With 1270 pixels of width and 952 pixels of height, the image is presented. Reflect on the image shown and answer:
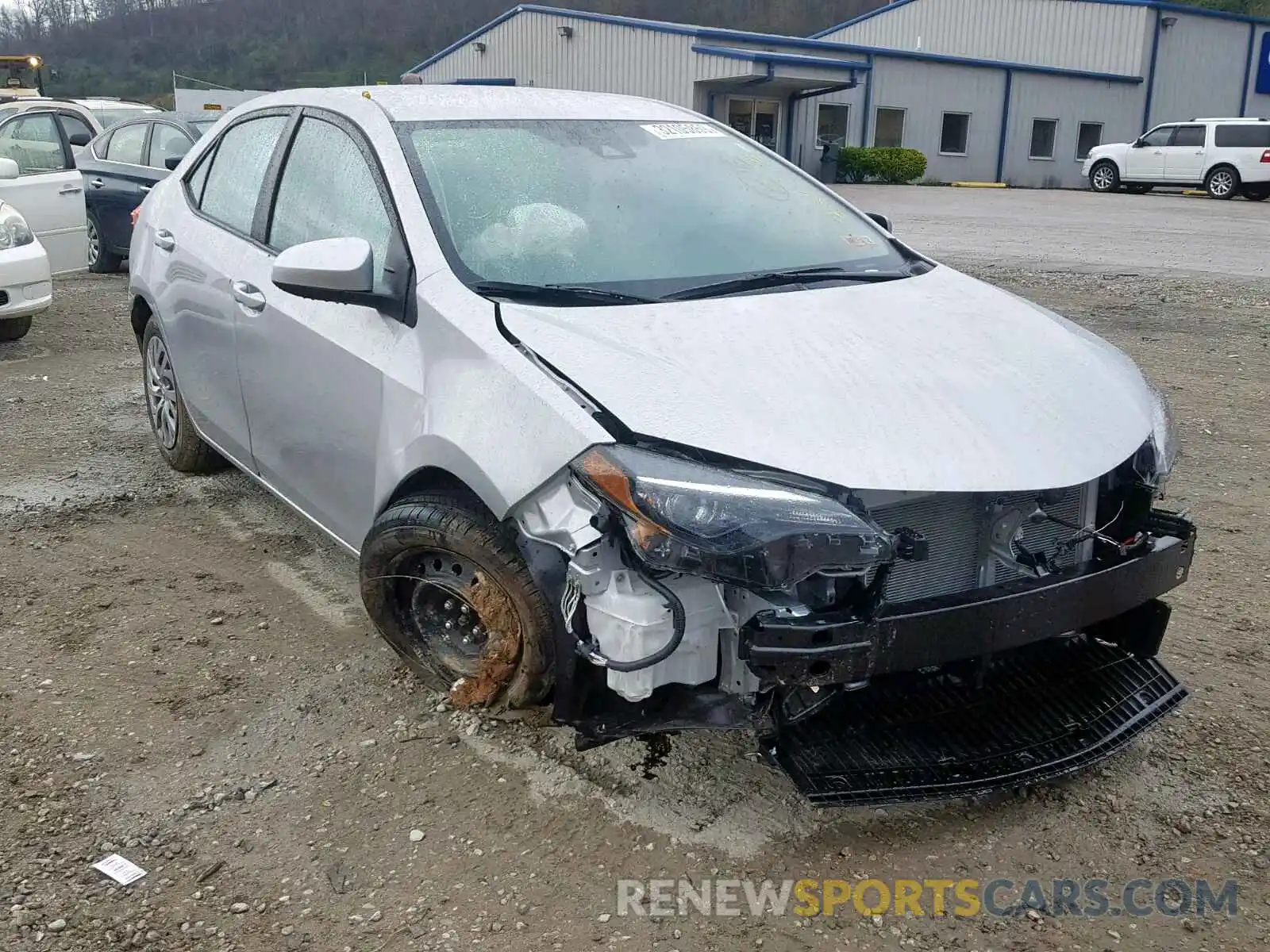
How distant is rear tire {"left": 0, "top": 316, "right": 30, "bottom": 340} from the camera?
28.0 ft

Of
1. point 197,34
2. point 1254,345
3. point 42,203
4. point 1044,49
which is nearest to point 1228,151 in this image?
point 1044,49

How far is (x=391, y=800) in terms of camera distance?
294cm

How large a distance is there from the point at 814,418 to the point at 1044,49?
123 feet

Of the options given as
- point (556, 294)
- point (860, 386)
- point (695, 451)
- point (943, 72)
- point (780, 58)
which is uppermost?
point (943, 72)

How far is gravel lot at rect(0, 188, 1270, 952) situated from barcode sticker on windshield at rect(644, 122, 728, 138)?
1935 mm

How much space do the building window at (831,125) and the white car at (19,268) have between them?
25530mm

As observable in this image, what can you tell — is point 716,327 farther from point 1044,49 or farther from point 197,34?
point 197,34

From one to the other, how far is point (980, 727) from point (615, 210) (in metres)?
1.77

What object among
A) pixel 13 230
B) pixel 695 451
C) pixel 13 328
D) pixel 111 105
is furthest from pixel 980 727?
pixel 111 105

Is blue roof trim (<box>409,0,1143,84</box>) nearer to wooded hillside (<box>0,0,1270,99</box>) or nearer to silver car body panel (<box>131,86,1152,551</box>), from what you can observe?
silver car body panel (<box>131,86,1152,551</box>)

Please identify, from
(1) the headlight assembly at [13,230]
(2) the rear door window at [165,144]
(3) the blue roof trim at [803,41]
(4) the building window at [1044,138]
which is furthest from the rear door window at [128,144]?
(4) the building window at [1044,138]

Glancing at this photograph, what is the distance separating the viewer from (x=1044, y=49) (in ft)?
117

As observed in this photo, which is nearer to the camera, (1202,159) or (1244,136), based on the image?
(1244,136)

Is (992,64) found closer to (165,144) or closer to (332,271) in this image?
(165,144)
